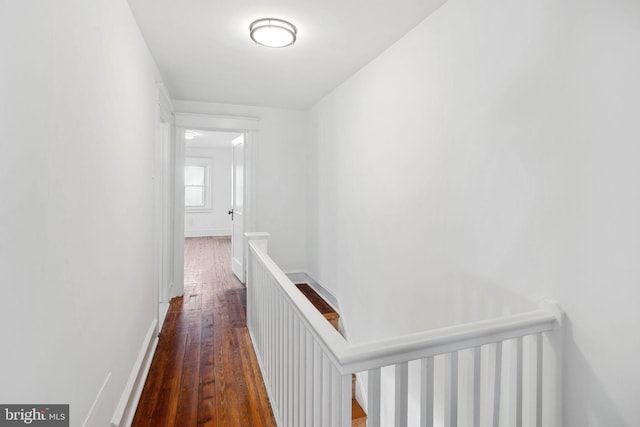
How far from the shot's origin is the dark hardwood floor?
6.30 ft

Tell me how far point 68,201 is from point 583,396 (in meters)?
1.96

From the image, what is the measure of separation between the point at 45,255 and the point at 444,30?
2.11 m

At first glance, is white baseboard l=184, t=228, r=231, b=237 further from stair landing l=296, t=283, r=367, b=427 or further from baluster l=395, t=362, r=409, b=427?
baluster l=395, t=362, r=409, b=427

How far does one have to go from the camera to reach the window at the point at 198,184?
870cm

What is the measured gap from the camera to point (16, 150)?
851 mm

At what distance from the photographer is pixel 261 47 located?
8.11 ft

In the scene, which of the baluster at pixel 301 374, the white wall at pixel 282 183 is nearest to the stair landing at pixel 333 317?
the white wall at pixel 282 183

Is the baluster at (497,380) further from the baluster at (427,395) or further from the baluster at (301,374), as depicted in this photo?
the baluster at (301,374)

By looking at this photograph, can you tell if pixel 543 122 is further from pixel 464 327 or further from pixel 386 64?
pixel 386 64

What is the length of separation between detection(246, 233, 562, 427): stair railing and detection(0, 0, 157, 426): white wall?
2.72ft

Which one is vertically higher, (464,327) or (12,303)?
(12,303)

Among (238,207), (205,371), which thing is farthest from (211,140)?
A: (205,371)

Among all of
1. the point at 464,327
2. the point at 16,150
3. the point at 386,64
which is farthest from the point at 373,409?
the point at 386,64

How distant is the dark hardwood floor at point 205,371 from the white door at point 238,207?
0.70 metres
